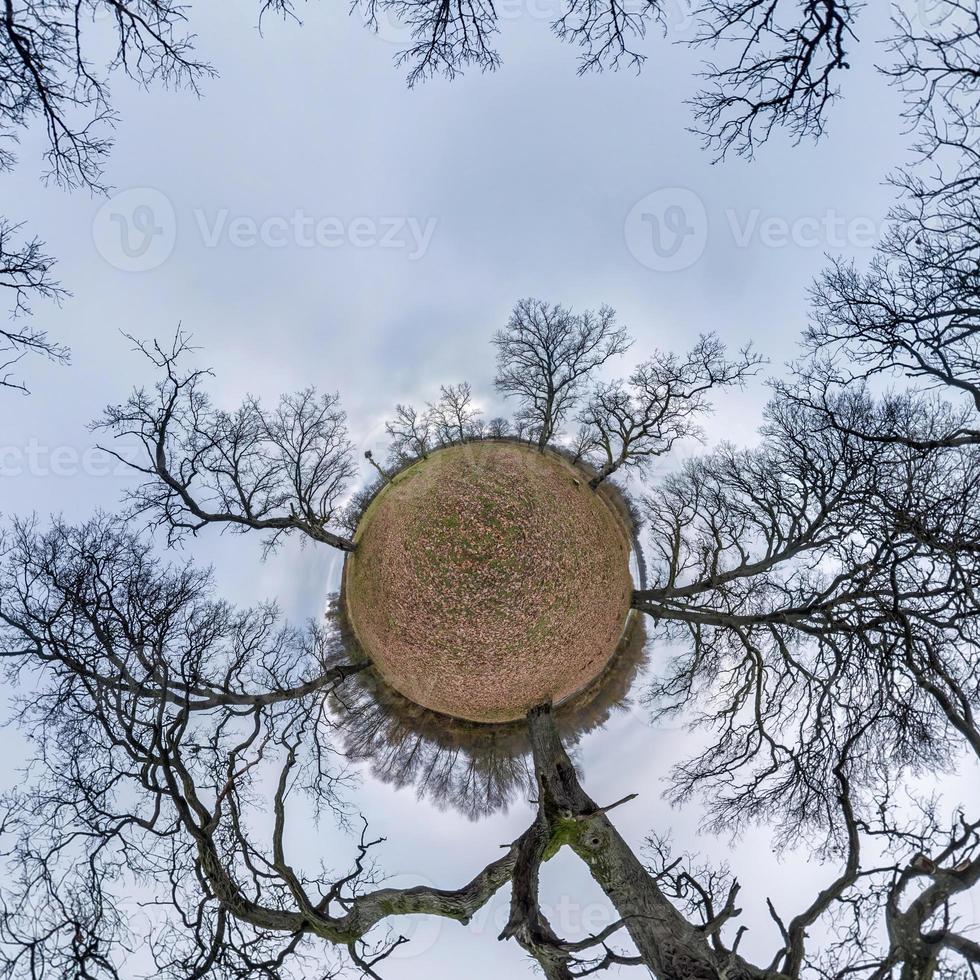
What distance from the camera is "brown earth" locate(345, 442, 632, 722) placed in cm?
1012

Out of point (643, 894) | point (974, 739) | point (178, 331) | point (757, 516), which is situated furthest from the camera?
point (757, 516)

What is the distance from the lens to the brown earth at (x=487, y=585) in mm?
10117

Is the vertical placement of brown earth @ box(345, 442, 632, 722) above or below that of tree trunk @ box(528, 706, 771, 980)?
above

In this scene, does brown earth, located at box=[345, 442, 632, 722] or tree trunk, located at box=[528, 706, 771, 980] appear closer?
Answer: tree trunk, located at box=[528, 706, 771, 980]

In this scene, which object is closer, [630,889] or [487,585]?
[630,889]

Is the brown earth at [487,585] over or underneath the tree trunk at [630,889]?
over

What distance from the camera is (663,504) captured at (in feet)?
37.7

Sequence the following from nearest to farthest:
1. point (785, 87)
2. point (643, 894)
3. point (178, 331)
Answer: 1. point (785, 87)
2. point (643, 894)
3. point (178, 331)

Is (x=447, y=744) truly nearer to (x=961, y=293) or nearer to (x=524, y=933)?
(x=524, y=933)

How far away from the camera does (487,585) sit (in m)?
10.0

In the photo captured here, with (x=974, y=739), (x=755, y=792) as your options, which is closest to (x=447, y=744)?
(x=755, y=792)

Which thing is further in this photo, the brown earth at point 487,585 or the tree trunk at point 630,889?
the brown earth at point 487,585

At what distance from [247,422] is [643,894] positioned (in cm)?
825

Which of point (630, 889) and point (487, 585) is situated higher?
point (487, 585)
